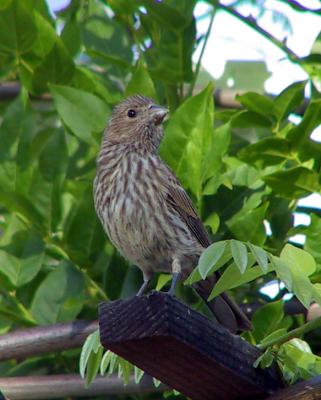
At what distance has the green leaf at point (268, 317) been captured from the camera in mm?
6008

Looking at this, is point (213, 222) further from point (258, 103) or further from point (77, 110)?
point (77, 110)

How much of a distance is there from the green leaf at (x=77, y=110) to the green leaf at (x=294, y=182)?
1069 mm

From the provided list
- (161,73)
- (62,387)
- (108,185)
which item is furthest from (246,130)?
(62,387)

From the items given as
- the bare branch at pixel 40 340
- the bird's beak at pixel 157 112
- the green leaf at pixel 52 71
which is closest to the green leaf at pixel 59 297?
the bare branch at pixel 40 340

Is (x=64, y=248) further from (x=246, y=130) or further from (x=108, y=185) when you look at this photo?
(x=246, y=130)

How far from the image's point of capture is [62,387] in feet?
19.7

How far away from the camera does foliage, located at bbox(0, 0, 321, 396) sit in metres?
6.31

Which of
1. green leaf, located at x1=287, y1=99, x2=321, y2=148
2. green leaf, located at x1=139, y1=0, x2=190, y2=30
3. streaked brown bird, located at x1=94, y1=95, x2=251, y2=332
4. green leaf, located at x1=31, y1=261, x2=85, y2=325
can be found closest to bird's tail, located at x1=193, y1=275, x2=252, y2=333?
streaked brown bird, located at x1=94, y1=95, x2=251, y2=332

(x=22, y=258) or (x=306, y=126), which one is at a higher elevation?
(x=306, y=126)

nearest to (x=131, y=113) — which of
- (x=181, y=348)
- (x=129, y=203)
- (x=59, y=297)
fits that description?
(x=129, y=203)

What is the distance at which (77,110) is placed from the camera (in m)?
6.65

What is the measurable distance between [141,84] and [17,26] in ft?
2.54

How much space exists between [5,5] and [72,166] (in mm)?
933

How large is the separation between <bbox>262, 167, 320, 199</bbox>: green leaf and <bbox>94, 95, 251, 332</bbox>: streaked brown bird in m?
0.42
